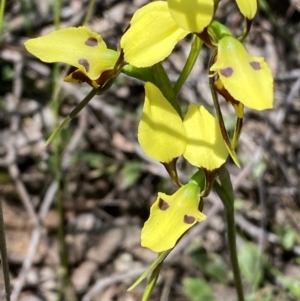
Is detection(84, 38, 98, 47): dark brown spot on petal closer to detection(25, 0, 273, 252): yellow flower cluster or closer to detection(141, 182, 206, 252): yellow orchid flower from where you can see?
detection(25, 0, 273, 252): yellow flower cluster

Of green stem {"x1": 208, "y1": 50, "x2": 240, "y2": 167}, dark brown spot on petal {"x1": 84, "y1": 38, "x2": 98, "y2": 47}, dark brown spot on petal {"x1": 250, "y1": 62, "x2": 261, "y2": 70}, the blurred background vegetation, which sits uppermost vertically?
dark brown spot on petal {"x1": 250, "y1": 62, "x2": 261, "y2": 70}

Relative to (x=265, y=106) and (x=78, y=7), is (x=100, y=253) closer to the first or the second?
(x=78, y=7)

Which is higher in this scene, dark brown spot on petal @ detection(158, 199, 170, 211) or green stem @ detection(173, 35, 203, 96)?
green stem @ detection(173, 35, 203, 96)

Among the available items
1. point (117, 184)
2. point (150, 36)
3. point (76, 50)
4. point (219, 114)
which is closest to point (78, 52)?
point (76, 50)

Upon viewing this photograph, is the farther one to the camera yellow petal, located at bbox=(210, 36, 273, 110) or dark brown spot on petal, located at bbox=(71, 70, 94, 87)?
dark brown spot on petal, located at bbox=(71, 70, 94, 87)

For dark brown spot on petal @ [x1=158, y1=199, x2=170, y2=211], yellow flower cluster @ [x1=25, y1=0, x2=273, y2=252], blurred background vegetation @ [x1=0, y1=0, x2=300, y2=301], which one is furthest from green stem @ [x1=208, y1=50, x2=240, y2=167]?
blurred background vegetation @ [x1=0, y1=0, x2=300, y2=301]

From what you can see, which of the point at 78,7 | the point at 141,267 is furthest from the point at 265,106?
the point at 78,7

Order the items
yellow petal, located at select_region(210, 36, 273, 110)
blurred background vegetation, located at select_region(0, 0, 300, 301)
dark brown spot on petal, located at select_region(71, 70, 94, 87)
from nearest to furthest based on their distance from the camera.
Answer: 1. yellow petal, located at select_region(210, 36, 273, 110)
2. dark brown spot on petal, located at select_region(71, 70, 94, 87)
3. blurred background vegetation, located at select_region(0, 0, 300, 301)
